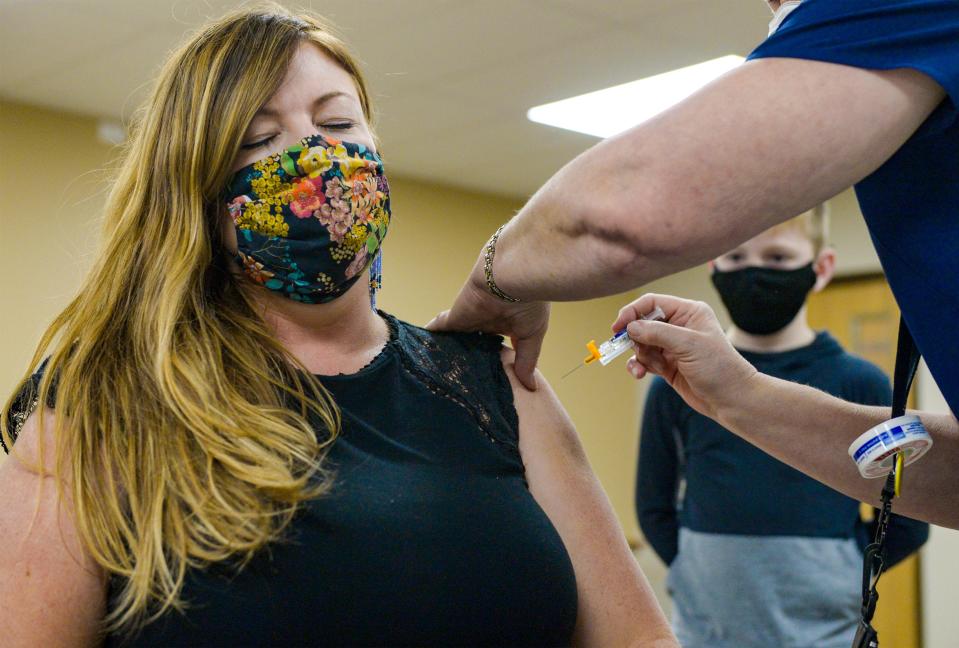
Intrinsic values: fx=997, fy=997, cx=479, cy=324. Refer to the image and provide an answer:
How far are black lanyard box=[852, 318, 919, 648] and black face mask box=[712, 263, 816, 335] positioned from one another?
1469mm

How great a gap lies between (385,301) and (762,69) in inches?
217

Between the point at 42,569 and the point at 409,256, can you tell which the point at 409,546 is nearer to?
the point at 42,569

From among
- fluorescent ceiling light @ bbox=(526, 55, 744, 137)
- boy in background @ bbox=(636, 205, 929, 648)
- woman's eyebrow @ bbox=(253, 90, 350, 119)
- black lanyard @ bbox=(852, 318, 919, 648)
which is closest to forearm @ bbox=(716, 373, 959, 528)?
black lanyard @ bbox=(852, 318, 919, 648)

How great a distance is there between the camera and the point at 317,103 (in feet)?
4.69

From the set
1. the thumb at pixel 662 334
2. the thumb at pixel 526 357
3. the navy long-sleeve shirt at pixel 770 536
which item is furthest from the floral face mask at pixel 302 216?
the navy long-sleeve shirt at pixel 770 536

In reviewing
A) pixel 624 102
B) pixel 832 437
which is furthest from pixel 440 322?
pixel 624 102

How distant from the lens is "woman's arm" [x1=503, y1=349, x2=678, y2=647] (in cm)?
142

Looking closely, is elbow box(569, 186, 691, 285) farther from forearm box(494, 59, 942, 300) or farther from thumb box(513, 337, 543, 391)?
thumb box(513, 337, 543, 391)

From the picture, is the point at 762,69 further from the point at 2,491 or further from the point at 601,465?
the point at 601,465

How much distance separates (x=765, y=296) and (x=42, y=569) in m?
2.04

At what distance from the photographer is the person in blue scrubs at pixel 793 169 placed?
0.90 metres

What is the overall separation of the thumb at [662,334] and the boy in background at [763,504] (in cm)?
116

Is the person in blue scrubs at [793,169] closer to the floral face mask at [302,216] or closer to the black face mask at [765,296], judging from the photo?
the floral face mask at [302,216]

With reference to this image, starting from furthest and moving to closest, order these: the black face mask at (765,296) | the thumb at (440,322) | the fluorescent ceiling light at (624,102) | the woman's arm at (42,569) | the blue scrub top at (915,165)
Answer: the fluorescent ceiling light at (624,102), the black face mask at (765,296), the thumb at (440,322), the woman's arm at (42,569), the blue scrub top at (915,165)
